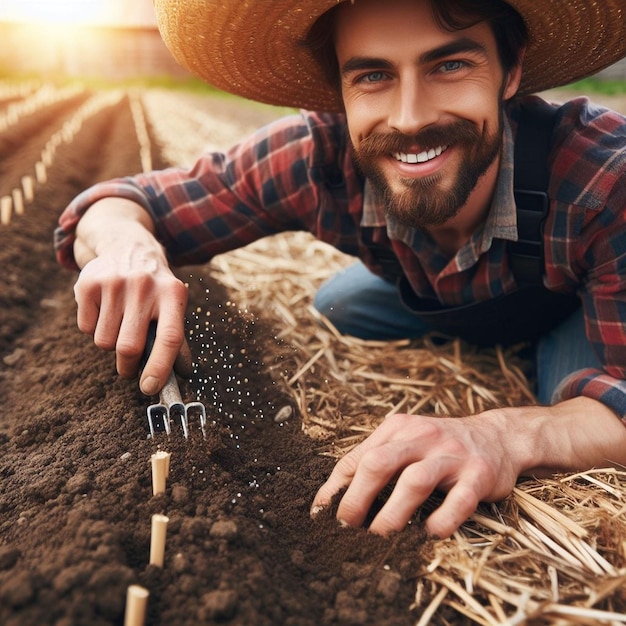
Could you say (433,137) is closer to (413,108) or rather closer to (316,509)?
(413,108)

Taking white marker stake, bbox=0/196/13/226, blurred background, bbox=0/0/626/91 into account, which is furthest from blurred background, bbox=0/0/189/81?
white marker stake, bbox=0/196/13/226

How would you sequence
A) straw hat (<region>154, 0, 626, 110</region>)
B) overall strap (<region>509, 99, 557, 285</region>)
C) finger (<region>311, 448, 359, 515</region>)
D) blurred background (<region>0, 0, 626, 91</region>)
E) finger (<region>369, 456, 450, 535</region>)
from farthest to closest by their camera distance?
1. blurred background (<region>0, 0, 626, 91</region>)
2. overall strap (<region>509, 99, 557, 285</region>)
3. straw hat (<region>154, 0, 626, 110</region>)
4. finger (<region>311, 448, 359, 515</region>)
5. finger (<region>369, 456, 450, 535</region>)

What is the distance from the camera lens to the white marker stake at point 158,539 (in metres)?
1.31

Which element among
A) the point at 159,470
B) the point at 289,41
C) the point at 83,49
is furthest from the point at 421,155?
the point at 83,49

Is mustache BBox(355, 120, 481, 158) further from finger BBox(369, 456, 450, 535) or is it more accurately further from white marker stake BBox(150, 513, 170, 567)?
white marker stake BBox(150, 513, 170, 567)

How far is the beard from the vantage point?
2027 millimetres

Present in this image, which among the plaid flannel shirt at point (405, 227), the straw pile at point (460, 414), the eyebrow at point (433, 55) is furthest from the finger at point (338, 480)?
the eyebrow at point (433, 55)

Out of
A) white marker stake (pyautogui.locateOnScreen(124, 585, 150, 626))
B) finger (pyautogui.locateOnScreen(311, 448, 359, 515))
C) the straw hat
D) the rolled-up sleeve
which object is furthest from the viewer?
the rolled-up sleeve

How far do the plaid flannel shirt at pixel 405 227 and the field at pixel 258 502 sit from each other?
380 millimetres

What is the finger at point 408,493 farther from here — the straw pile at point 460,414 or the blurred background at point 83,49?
the blurred background at point 83,49

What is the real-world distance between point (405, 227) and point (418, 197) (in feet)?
0.76

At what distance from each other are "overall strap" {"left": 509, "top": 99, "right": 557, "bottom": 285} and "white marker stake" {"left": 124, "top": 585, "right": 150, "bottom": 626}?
1618mm

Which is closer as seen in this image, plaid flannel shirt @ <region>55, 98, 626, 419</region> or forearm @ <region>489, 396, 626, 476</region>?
forearm @ <region>489, 396, 626, 476</region>

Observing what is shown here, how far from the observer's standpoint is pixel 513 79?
2.17 m
